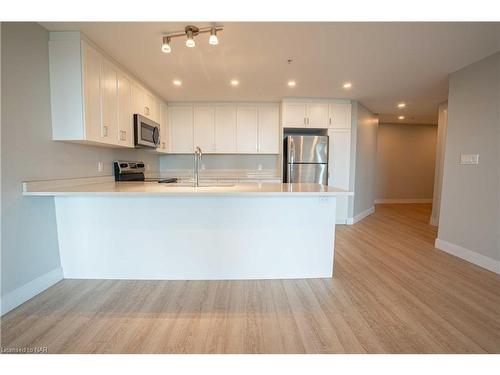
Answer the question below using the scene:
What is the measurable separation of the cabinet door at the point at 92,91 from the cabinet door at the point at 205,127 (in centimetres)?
212

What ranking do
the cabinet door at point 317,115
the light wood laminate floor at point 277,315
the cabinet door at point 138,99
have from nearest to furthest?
the light wood laminate floor at point 277,315
the cabinet door at point 138,99
the cabinet door at point 317,115

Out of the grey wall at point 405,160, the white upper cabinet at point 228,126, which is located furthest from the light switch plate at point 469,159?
the grey wall at point 405,160

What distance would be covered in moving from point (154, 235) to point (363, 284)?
202 centimetres

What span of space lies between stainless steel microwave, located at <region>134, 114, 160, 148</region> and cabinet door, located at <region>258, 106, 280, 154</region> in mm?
1838

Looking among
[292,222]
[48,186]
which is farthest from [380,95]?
[48,186]

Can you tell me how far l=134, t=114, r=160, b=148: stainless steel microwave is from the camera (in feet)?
10.3

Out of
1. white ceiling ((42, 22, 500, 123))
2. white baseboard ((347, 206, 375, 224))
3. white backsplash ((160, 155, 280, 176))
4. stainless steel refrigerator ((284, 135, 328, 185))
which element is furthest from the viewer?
white backsplash ((160, 155, 280, 176))

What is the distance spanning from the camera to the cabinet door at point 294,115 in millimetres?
4160

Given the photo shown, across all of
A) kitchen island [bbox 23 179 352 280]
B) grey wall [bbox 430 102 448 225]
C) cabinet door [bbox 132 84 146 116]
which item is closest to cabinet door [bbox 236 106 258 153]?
cabinet door [bbox 132 84 146 116]

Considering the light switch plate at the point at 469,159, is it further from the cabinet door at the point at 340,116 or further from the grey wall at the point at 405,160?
the grey wall at the point at 405,160

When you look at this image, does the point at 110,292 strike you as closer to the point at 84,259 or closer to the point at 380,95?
the point at 84,259

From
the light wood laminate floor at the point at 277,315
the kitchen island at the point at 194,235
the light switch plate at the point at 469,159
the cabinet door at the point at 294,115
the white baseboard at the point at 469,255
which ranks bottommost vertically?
the light wood laminate floor at the point at 277,315

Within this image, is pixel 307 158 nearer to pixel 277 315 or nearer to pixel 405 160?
pixel 277 315

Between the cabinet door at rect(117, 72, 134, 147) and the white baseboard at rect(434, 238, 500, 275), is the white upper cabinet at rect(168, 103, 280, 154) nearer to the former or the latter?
the cabinet door at rect(117, 72, 134, 147)
